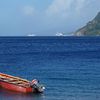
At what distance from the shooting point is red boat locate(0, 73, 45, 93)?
66000 mm

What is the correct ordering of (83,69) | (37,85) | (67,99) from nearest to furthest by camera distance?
(67,99) < (37,85) < (83,69)

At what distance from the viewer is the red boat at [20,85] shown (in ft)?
217

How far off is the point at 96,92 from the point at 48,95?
630cm

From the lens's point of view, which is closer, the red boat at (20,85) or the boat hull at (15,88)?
the red boat at (20,85)

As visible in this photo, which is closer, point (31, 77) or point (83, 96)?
point (83, 96)

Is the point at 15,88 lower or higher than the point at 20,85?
lower

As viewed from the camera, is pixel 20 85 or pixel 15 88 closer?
pixel 20 85

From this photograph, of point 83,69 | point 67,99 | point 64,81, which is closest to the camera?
point 67,99

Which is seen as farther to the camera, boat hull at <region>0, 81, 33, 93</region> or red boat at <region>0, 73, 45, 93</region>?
boat hull at <region>0, 81, 33, 93</region>

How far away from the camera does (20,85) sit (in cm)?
6681

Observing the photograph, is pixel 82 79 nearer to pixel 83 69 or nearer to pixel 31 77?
pixel 31 77

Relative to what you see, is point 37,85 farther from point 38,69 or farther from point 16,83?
point 38,69


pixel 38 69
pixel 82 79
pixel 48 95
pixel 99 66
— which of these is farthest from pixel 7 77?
pixel 99 66

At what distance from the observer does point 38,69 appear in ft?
306
